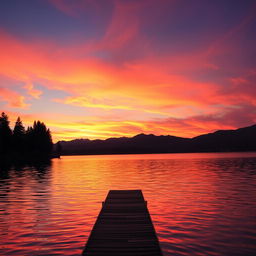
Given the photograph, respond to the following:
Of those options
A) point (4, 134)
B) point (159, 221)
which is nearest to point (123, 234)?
point (159, 221)

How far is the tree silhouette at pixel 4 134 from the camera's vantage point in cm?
11769

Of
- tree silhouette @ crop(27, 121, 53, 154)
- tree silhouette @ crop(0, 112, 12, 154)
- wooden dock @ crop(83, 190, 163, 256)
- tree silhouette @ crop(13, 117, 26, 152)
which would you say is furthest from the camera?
tree silhouette @ crop(27, 121, 53, 154)

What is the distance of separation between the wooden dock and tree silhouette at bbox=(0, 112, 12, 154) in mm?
106297

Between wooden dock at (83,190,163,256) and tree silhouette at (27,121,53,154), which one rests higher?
tree silhouette at (27,121,53,154)

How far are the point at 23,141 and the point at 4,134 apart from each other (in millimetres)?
17978

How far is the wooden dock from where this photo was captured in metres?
12.4

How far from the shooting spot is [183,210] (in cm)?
2561

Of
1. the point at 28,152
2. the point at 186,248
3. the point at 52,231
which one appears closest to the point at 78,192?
the point at 52,231

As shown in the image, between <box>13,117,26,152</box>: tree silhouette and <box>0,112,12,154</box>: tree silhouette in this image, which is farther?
<box>13,117,26,152</box>: tree silhouette

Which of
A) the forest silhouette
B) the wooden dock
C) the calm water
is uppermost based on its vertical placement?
the forest silhouette

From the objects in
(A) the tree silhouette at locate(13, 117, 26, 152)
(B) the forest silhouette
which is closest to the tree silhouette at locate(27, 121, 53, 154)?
(B) the forest silhouette

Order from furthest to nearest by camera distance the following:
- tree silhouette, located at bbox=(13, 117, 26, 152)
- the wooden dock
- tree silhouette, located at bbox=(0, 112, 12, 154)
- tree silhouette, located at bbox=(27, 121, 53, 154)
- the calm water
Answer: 1. tree silhouette, located at bbox=(27, 121, 53, 154)
2. tree silhouette, located at bbox=(13, 117, 26, 152)
3. tree silhouette, located at bbox=(0, 112, 12, 154)
4. the calm water
5. the wooden dock

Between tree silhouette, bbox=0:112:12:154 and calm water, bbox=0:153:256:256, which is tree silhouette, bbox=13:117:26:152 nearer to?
tree silhouette, bbox=0:112:12:154

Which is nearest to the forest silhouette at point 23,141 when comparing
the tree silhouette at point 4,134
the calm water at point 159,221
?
the tree silhouette at point 4,134
